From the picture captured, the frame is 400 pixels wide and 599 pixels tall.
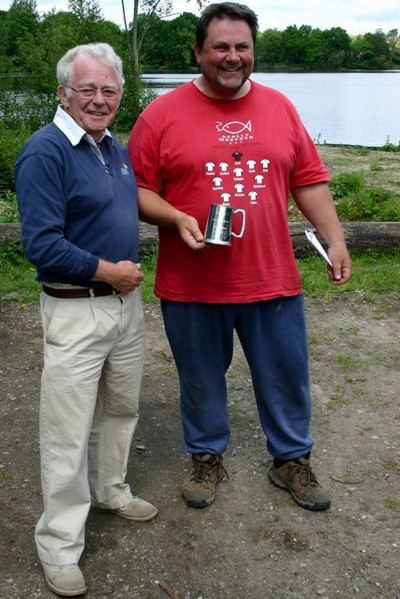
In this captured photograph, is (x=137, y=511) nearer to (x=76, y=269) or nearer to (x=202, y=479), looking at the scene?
(x=202, y=479)

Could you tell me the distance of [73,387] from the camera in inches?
107

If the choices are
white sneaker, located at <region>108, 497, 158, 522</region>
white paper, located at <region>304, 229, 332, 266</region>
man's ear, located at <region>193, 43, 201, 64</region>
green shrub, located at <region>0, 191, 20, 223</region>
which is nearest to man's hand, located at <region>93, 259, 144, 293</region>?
white paper, located at <region>304, 229, 332, 266</region>

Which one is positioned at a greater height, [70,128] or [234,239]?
[70,128]

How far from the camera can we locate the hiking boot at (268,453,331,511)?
3.33 meters

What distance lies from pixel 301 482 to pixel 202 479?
47 cm

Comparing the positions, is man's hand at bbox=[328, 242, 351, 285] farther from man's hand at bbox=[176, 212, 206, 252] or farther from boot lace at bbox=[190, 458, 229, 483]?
boot lace at bbox=[190, 458, 229, 483]

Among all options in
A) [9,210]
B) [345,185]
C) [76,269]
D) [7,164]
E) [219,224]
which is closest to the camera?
[76,269]

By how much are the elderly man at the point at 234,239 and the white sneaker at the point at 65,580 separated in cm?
73

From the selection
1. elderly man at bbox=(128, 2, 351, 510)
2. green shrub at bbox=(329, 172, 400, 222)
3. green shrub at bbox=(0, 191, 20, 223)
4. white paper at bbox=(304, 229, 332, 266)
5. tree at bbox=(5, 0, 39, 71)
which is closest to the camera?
elderly man at bbox=(128, 2, 351, 510)

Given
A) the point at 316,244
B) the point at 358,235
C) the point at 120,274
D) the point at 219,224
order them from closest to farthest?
the point at 120,274 → the point at 219,224 → the point at 316,244 → the point at 358,235

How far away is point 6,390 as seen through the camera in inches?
180

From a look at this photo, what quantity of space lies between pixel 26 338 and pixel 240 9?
10.6 feet

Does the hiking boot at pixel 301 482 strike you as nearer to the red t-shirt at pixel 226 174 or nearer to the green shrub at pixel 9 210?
the red t-shirt at pixel 226 174

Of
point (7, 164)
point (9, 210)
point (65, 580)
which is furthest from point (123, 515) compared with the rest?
point (7, 164)
